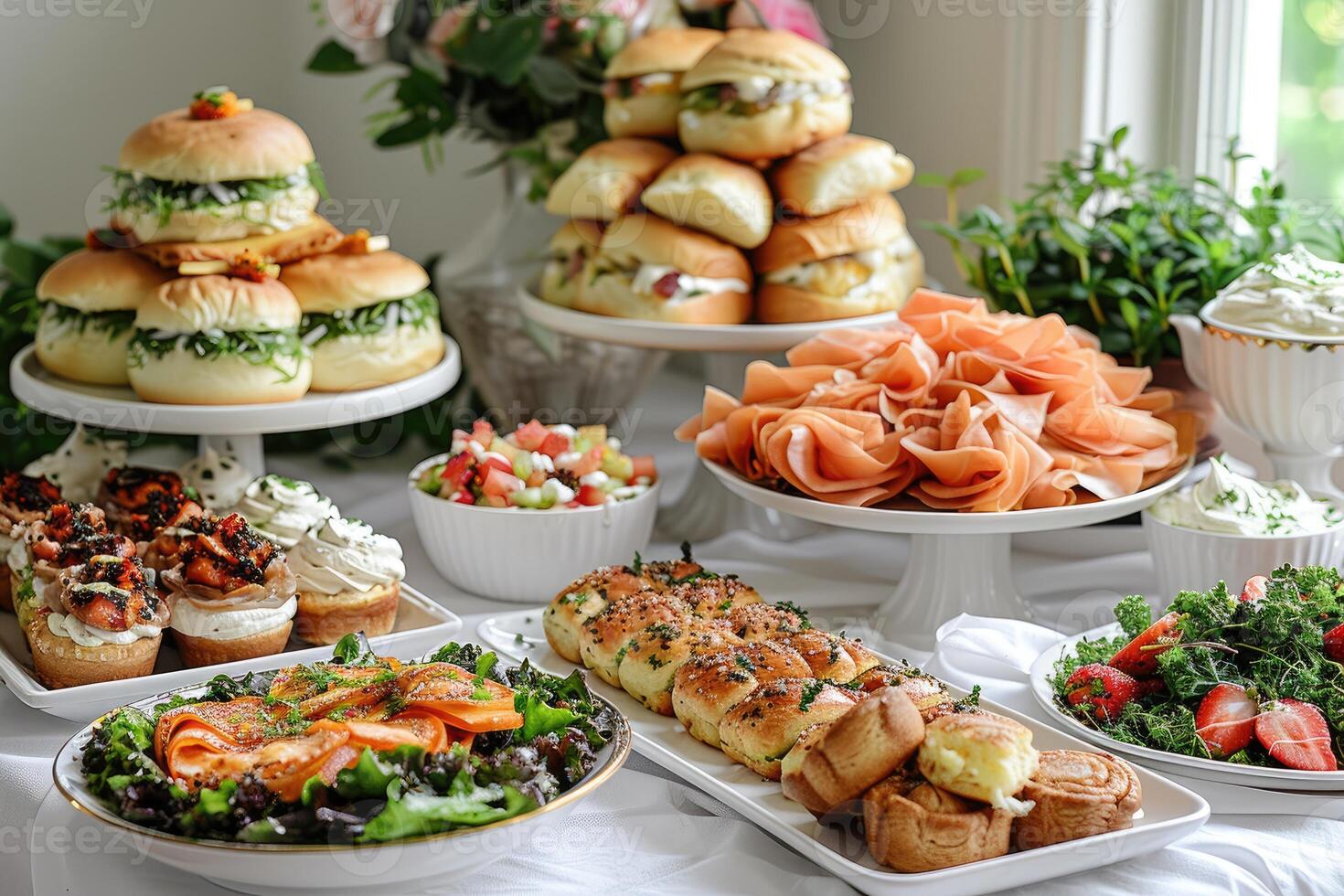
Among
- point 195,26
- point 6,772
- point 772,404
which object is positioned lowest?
point 6,772

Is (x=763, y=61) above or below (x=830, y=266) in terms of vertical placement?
above

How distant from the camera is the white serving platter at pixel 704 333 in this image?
158 cm

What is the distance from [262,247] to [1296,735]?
3.81 ft

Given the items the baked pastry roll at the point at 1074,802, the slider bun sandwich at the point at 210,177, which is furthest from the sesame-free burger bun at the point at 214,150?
the baked pastry roll at the point at 1074,802

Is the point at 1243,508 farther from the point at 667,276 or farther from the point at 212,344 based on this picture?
the point at 212,344

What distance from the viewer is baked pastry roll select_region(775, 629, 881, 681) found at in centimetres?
112

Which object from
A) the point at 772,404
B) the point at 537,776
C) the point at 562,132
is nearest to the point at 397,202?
the point at 562,132

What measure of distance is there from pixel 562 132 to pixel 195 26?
3.65 feet

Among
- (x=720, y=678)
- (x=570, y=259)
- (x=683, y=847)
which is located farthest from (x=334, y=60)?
(x=683, y=847)

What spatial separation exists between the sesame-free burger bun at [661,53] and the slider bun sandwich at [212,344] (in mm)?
534

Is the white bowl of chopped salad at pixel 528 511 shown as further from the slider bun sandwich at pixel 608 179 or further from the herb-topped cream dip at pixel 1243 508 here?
the herb-topped cream dip at pixel 1243 508

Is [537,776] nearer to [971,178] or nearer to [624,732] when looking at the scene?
[624,732]

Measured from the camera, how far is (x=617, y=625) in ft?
4.00

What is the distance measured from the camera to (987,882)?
90cm
